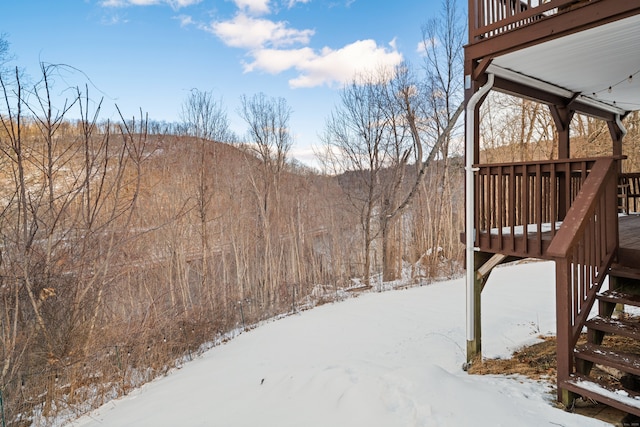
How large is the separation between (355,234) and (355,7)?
9289mm

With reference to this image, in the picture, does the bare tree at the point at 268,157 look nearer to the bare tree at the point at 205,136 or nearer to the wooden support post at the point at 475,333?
the bare tree at the point at 205,136

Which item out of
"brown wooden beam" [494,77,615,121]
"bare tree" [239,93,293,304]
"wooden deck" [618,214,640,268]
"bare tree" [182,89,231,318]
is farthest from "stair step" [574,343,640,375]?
"bare tree" [239,93,293,304]

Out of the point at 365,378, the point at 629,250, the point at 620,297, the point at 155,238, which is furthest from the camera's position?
the point at 155,238

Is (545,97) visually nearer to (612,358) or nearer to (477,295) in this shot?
(477,295)

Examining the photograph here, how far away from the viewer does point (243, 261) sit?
11445 mm

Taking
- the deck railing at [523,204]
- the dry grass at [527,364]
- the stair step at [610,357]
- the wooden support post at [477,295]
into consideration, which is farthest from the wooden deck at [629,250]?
the dry grass at [527,364]

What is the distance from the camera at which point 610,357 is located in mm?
2311

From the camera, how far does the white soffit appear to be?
3.06m

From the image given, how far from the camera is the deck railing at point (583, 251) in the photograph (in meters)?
2.38

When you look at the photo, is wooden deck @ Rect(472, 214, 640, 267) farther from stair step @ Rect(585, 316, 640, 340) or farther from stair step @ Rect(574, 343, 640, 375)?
stair step @ Rect(574, 343, 640, 375)

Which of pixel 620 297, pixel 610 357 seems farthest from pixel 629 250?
pixel 610 357

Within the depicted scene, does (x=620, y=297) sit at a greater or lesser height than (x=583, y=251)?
lesser

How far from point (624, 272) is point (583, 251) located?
660 mm

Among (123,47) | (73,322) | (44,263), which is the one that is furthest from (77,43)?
(73,322)
